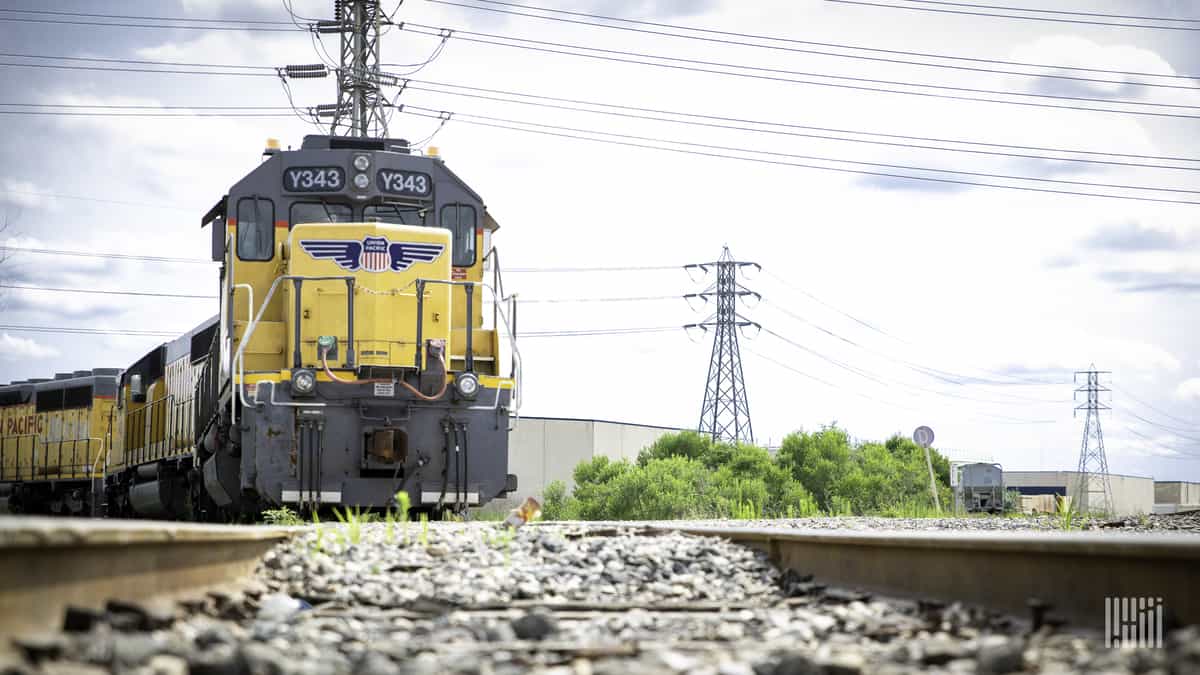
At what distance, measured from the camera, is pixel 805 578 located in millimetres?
6262

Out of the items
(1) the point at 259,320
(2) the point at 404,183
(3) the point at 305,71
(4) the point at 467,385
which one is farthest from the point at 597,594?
(3) the point at 305,71

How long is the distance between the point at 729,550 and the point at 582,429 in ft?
109

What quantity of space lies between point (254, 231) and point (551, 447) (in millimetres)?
28796

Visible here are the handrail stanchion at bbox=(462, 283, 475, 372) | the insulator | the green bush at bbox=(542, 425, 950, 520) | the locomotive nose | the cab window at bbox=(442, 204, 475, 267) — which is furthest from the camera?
the insulator

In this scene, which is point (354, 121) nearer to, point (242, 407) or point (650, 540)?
point (242, 407)

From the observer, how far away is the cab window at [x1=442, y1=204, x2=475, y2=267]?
1178 centimetres

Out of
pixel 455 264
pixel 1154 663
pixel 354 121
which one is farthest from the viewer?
pixel 354 121

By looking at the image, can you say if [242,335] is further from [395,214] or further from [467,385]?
[467,385]

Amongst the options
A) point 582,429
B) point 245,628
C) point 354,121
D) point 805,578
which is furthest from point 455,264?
point 582,429

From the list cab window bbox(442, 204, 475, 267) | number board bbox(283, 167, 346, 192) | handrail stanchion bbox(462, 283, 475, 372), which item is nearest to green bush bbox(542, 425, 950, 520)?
cab window bbox(442, 204, 475, 267)

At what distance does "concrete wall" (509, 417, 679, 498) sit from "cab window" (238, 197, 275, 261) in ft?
88.6

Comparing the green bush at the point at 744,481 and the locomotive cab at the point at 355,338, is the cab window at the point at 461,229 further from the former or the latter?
the green bush at the point at 744,481

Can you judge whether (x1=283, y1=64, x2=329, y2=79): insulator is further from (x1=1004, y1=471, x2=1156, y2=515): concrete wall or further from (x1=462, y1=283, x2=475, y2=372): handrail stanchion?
(x1=1004, y1=471, x2=1156, y2=515): concrete wall

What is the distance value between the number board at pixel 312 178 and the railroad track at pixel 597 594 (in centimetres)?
494
